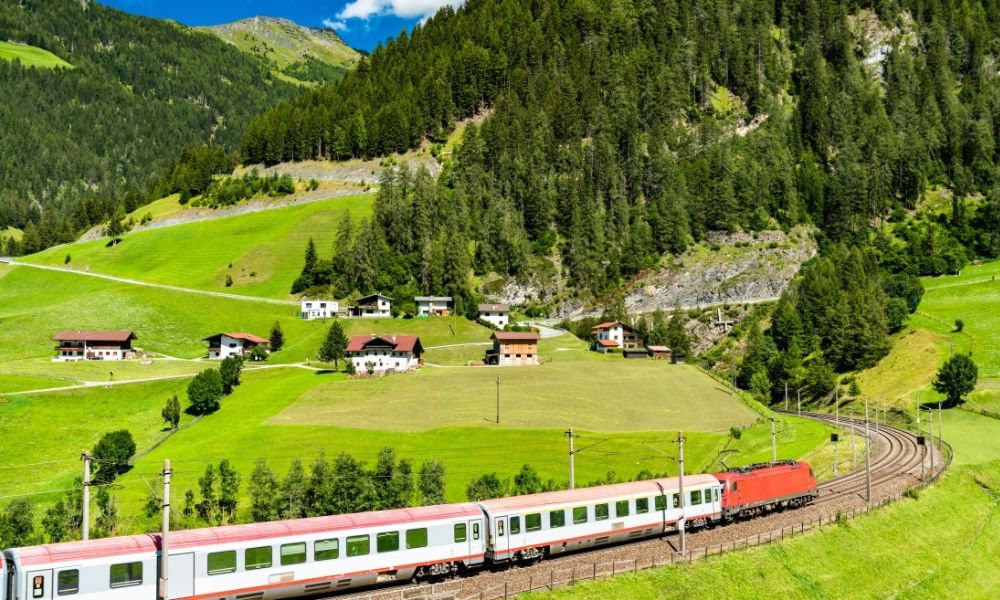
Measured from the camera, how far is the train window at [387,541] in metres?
37.8

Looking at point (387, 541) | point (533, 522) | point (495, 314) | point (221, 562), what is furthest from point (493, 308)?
point (221, 562)

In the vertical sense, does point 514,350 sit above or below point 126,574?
above

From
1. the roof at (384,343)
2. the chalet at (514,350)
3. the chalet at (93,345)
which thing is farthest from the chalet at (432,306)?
the chalet at (93,345)

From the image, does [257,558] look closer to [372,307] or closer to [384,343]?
[384,343]

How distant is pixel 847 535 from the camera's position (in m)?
53.8

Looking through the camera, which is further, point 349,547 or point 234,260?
point 234,260

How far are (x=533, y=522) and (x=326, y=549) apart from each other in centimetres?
1210

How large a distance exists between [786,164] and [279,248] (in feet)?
441

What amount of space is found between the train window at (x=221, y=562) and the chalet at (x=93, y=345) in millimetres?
107924

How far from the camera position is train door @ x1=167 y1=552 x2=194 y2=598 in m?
32.7

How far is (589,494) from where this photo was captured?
45.7 metres

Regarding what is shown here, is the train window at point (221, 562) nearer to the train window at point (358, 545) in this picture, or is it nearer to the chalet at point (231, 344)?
the train window at point (358, 545)

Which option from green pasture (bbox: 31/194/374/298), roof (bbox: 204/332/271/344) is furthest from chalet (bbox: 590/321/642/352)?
green pasture (bbox: 31/194/374/298)

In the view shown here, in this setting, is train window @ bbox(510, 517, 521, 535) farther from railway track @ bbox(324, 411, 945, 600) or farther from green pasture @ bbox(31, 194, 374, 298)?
green pasture @ bbox(31, 194, 374, 298)
